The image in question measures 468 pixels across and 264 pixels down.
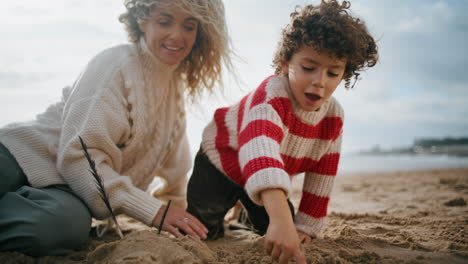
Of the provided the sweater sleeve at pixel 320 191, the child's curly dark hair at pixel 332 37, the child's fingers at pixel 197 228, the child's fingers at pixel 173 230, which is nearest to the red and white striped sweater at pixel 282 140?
the sweater sleeve at pixel 320 191

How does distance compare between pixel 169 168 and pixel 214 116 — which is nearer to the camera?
pixel 214 116

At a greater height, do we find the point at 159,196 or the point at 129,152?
the point at 129,152

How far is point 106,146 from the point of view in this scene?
2070mm

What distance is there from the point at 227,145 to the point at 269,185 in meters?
0.70

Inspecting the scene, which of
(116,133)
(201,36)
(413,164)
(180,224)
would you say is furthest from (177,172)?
(413,164)

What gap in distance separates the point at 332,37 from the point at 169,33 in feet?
3.48

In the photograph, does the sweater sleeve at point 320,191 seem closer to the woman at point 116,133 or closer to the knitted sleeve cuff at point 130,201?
the woman at point 116,133

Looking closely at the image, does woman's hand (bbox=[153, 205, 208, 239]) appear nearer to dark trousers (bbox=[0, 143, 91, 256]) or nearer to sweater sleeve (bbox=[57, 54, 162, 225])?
sweater sleeve (bbox=[57, 54, 162, 225])

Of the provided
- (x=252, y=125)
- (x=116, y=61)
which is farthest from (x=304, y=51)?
(x=116, y=61)

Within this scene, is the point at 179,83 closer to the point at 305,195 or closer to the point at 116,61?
the point at 116,61

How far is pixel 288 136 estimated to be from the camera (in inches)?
77.9

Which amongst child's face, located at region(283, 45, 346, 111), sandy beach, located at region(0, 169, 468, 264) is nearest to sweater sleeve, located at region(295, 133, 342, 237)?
sandy beach, located at region(0, 169, 468, 264)

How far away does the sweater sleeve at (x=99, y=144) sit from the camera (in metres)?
1.95

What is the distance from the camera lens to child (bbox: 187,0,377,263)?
5.03 ft
